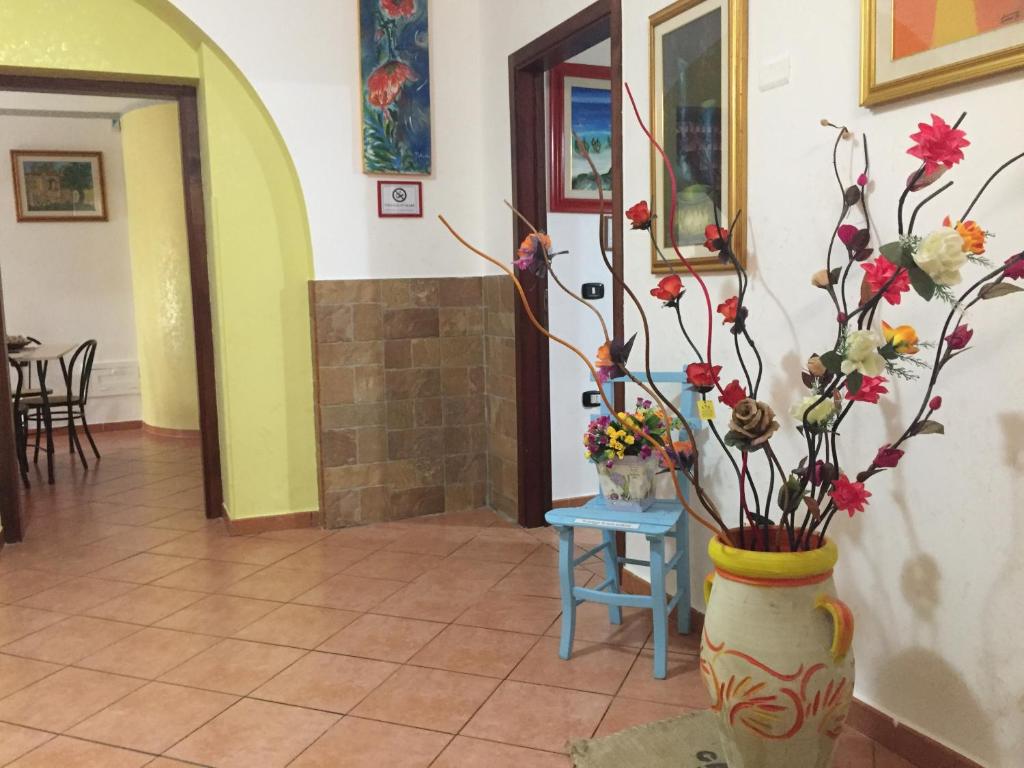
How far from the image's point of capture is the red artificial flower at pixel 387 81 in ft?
12.8

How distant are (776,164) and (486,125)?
2.17m

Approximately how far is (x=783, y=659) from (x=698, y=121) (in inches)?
62.5

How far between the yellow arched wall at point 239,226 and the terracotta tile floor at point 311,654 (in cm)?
37

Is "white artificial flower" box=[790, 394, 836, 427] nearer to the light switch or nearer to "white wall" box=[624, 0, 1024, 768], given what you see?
"white wall" box=[624, 0, 1024, 768]

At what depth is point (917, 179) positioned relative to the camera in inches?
61.0

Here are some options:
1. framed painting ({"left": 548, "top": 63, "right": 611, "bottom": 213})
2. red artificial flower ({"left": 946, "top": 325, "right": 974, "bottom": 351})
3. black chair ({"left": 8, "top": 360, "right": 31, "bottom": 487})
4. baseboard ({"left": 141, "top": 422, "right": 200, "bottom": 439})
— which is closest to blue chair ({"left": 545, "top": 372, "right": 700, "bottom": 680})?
red artificial flower ({"left": 946, "top": 325, "right": 974, "bottom": 351})

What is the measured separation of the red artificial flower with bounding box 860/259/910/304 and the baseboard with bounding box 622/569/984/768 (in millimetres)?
1038

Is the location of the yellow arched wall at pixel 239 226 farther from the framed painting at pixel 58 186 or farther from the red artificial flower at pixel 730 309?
the framed painting at pixel 58 186

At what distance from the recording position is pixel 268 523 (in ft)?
13.0

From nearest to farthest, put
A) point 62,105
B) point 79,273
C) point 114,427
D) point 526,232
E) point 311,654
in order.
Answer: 1. point 311,654
2. point 526,232
3. point 62,105
4. point 79,273
5. point 114,427

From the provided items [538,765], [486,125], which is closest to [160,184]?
[486,125]

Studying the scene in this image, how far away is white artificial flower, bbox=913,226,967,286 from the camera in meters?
1.38

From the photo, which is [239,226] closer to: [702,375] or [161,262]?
[702,375]

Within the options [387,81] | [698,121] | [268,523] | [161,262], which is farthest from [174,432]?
[698,121]
